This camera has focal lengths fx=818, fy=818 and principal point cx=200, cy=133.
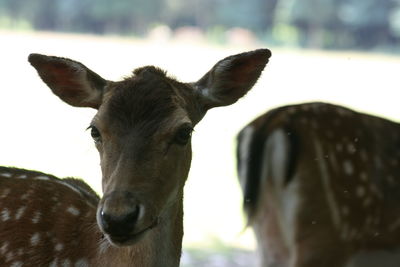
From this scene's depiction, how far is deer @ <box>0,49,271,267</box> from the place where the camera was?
2229 millimetres

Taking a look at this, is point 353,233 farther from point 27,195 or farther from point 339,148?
point 27,195

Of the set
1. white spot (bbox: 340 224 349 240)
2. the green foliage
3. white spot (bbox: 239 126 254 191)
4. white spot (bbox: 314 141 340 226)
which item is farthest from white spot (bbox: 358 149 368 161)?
the green foliage

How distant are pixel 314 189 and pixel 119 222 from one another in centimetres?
209

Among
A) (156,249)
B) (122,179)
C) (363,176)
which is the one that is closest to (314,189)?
(363,176)

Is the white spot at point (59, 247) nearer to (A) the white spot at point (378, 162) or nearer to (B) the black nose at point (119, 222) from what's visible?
(B) the black nose at point (119, 222)

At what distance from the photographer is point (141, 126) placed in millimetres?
2334

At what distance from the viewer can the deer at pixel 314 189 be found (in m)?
4.02

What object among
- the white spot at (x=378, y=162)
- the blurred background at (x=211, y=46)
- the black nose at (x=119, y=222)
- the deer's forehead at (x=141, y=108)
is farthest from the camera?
the blurred background at (x=211, y=46)

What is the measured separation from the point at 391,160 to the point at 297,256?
0.77 metres

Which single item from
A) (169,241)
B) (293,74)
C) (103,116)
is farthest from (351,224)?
(293,74)

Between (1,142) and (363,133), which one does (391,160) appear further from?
(1,142)

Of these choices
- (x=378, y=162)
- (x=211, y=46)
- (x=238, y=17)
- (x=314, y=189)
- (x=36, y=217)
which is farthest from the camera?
(x=211, y=46)

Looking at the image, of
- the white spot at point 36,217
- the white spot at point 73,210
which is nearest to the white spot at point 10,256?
the white spot at point 36,217

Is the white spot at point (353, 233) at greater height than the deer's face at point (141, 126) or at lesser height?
lesser
